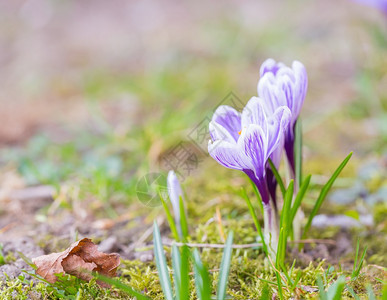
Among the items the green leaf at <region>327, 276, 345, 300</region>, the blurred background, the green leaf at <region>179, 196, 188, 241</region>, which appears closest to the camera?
the green leaf at <region>327, 276, 345, 300</region>

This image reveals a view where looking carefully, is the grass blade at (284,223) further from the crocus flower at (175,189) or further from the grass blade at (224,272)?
the crocus flower at (175,189)

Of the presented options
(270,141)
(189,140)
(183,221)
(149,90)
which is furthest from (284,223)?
(149,90)

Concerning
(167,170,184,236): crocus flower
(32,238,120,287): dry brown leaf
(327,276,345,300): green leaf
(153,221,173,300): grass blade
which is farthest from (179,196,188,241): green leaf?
(327,276,345,300): green leaf

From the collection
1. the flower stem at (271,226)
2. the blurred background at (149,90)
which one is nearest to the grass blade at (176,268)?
the flower stem at (271,226)

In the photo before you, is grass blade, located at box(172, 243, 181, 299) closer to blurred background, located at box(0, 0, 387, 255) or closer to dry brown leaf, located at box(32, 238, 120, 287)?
dry brown leaf, located at box(32, 238, 120, 287)

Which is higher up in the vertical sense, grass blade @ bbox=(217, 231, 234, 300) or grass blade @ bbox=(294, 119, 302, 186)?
grass blade @ bbox=(294, 119, 302, 186)

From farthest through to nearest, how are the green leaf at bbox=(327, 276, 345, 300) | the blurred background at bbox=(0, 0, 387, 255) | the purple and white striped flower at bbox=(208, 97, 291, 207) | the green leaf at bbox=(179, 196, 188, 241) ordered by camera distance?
the blurred background at bbox=(0, 0, 387, 255) → the green leaf at bbox=(179, 196, 188, 241) → the purple and white striped flower at bbox=(208, 97, 291, 207) → the green leaf at bbox=(327, 276, 345, 300)
